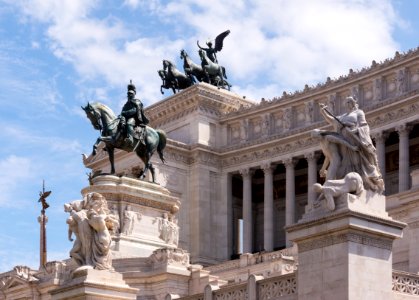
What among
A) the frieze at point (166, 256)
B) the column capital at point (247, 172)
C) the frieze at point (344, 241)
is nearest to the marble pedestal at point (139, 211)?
the frieze at point (166, 256)

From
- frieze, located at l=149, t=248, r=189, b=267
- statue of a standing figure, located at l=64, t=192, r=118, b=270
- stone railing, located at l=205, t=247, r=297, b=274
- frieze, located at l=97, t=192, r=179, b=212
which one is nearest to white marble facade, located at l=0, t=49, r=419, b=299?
stone railing, located at l=205, t=247, r=297, b=274

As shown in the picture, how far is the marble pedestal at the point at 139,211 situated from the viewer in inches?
2181

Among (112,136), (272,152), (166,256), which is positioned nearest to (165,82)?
(272,152)

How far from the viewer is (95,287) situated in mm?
38031

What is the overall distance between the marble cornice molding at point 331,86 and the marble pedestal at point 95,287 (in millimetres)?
46677

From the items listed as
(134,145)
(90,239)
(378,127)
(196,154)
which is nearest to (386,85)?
(378,127)

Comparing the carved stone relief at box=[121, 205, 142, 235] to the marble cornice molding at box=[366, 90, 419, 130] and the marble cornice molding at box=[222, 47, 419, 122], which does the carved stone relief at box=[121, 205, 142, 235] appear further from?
the marble cornice molding at box=[222, 47, 419, 122]

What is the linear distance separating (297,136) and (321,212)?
192ft

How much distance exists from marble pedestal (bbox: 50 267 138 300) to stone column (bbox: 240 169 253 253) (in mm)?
52153

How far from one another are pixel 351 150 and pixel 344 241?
2.67 m

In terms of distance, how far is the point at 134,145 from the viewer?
5762 cm

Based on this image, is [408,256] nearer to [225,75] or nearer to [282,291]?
[282,291]

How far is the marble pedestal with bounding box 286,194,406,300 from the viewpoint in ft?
99.0

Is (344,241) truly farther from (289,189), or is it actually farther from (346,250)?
(289,189)
